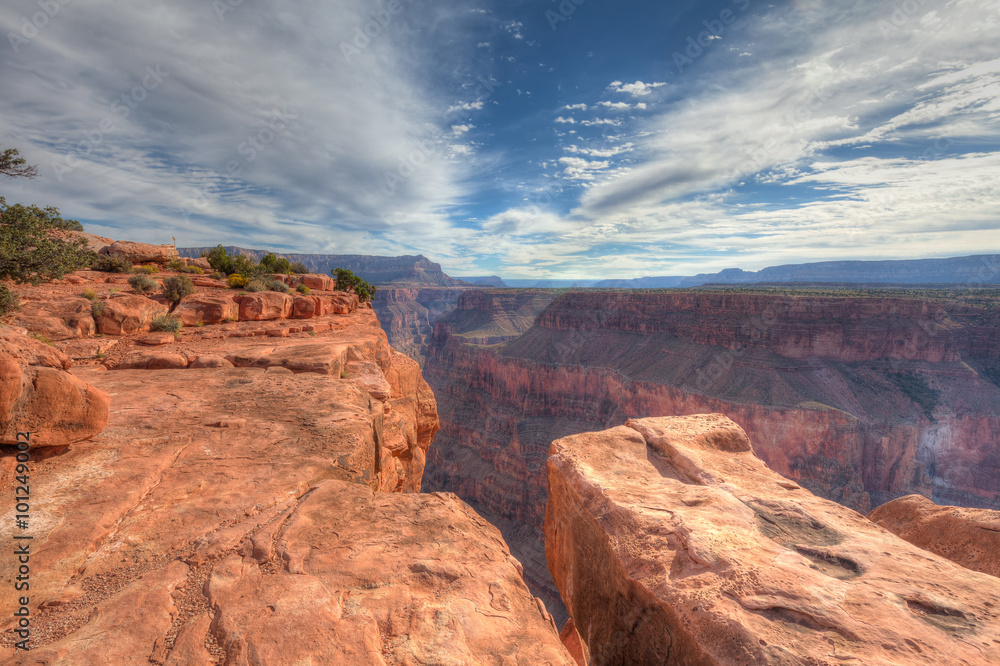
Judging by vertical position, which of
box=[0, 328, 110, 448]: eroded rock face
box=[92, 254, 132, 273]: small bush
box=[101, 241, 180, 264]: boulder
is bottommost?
box=[0, 328, 110, 448]: eroded rock face

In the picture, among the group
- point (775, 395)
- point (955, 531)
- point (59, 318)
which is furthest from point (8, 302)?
point (775, 395)

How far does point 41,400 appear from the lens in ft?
13.4

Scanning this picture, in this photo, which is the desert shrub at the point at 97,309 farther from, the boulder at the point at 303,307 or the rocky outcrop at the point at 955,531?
the rocky outcrop at the point at 955,531

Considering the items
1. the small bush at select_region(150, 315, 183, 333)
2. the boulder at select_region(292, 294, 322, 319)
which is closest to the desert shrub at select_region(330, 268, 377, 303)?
the boulder at select_region(292, 294, 322, 319)

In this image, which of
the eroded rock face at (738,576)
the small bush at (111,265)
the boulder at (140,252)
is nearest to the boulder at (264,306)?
the small bush at (111,265)

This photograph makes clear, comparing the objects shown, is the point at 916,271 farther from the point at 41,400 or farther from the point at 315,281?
the point at 41,400

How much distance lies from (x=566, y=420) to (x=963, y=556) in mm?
42377

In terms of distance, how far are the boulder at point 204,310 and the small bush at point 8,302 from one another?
2.98 m

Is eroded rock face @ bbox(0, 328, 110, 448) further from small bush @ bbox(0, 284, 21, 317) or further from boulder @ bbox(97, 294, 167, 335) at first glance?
boulder @ bbox(97, 294, 167, 335)

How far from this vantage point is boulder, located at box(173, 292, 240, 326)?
11227 mm

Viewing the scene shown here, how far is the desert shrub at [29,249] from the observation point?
23.9 feet

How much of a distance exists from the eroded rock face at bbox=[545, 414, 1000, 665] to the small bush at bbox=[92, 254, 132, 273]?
58.8 ft

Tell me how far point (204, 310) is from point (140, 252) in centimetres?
781

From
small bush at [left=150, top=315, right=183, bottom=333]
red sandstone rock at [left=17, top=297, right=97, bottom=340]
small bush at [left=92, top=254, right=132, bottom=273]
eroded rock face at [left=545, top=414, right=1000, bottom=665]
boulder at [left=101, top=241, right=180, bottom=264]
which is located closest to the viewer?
eroded rock face at [left=545, top=414, right=1000, bottom=665]
